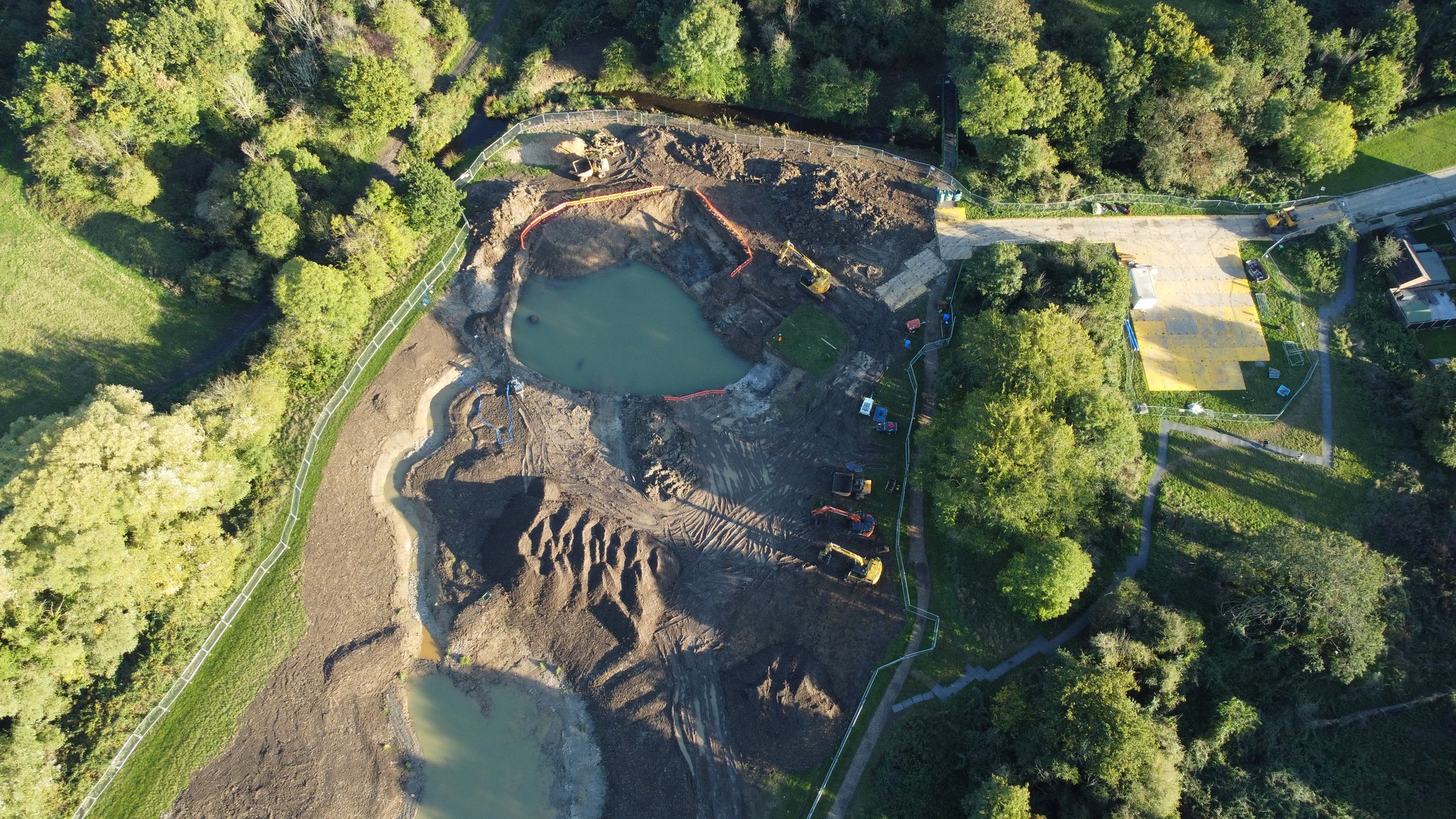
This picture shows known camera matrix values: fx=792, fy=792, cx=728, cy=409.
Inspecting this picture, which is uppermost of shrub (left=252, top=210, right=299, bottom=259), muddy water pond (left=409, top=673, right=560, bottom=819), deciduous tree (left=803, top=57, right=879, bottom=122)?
deciduous tree (left=803, top=57, right=879, bottom=122)

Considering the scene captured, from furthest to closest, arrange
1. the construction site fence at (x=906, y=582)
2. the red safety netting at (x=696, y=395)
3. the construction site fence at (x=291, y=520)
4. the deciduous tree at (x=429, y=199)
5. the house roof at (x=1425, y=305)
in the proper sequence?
the deciduous tree at (x=429, y=199) < the red safety netting at (x=696, y=395) < the house roof at (x=1425, y=305) < the construction site fence at (x=291, y=520) < the construction site fence at (x=906, y=582)

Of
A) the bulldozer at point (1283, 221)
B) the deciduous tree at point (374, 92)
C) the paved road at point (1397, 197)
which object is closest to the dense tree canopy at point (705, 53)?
the deciduous tree at point (374, 92)

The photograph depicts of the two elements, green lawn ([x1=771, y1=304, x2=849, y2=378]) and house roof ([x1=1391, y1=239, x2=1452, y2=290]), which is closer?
house roof ([x1=1391, y1=239, x2=1452, y2=290])

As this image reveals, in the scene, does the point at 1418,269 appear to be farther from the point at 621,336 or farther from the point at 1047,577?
the point at 621,336

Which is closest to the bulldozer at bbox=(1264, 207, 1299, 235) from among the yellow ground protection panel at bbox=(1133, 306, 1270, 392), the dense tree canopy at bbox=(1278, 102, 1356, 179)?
the dense tree canopy at bbox=(1278, 102, 1356, 179)

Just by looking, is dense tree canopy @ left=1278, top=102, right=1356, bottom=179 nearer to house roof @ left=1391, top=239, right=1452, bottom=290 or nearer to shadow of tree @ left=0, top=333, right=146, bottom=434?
house roof @ left=1391, top=239, right=1452, bottom=290

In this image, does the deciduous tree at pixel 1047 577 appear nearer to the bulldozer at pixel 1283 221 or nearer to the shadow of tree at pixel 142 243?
the bulldozer at pixel 1283 221
